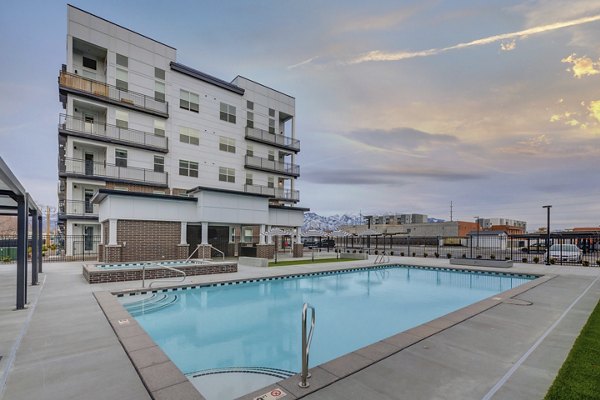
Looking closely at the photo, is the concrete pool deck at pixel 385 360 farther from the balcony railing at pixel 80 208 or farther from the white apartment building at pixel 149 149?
the balcony railing at pixel 80 208

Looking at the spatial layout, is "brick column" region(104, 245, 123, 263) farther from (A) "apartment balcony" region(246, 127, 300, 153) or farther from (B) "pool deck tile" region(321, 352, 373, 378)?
(A) "apartment balcony" region(246, 127, 300, 153)

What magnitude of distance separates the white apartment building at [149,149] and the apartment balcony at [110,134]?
0.07 m

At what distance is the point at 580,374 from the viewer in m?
4.14

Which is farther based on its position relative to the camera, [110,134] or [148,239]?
[110,134]

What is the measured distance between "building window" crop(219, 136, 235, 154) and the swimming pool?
17887mm

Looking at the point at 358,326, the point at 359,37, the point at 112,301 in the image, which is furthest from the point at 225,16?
the point at 358,326

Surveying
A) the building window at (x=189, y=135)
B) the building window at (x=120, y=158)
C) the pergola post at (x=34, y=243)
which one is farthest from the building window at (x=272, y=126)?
the pergola post at (x=34, y=243)

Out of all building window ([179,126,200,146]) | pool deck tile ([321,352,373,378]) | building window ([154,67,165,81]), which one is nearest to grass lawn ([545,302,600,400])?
pool deck tile ([321,352,373,378])

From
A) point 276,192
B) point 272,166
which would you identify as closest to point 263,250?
point 276,192

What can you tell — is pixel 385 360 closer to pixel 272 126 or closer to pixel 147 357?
pixel 147 357

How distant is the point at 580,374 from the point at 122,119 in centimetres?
2833

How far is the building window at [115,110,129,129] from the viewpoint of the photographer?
23.8 m

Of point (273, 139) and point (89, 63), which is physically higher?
point (89, 63)

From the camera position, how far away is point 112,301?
8.35 m
